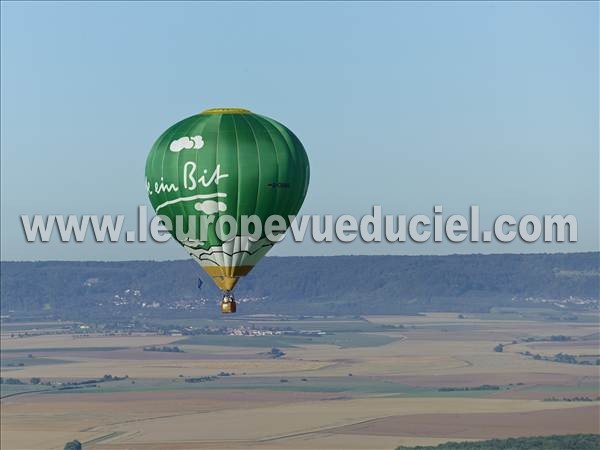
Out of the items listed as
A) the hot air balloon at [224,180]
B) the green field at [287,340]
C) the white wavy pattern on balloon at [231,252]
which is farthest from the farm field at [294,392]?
the hot air balloon at [224,180]

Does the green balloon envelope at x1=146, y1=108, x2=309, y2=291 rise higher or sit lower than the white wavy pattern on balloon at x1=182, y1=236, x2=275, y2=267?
higher

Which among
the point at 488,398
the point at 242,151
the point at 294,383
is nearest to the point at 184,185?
the point at 242,151

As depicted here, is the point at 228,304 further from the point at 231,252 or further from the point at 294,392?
the point at 294,392

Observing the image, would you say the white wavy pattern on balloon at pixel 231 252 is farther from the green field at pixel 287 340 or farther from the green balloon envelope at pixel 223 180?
the green field at pixel 287 340

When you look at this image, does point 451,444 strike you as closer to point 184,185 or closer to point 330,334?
point 184,185

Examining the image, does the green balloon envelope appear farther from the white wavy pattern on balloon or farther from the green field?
the green field

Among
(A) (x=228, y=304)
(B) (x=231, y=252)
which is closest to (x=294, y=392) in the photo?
(B) (x=231, y=252)

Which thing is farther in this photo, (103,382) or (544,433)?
(103,382)

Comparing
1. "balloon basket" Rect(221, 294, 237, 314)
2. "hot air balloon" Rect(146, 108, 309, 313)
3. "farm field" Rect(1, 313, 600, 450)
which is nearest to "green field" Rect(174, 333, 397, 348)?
"farm field" Rect(1, 313, 600, 450)
